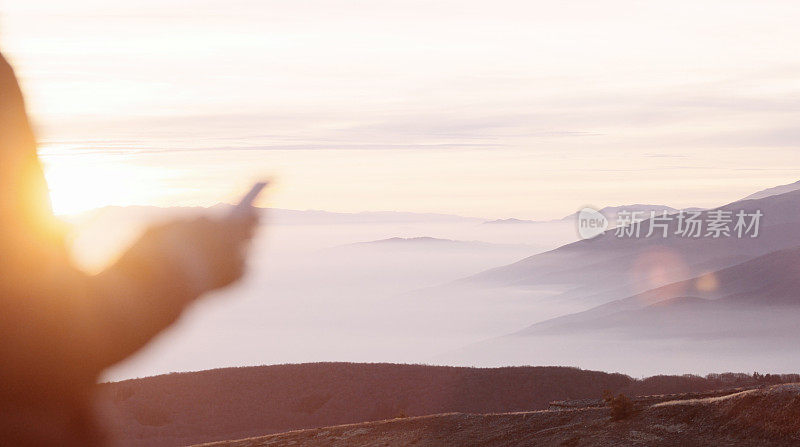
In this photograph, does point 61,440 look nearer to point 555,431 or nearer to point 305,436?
point 555,431

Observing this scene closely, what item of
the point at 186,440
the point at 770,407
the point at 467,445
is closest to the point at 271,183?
the point at 770,407

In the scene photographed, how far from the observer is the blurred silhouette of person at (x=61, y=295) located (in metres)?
2.22

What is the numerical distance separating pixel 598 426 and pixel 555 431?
0.59m

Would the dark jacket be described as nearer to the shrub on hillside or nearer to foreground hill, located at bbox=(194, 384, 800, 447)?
foreground hill, located at bbox=(194, 384, 800, 447)

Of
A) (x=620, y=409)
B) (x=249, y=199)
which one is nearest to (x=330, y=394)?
(x=620, y=409)

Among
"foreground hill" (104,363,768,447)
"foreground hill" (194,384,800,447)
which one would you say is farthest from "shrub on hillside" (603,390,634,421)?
"foreground hill" (104,363,768,447)

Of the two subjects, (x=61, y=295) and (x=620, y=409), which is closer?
(x=61, y=295)

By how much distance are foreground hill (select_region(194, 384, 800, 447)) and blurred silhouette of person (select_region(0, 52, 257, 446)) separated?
8804mm

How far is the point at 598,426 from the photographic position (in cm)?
1183

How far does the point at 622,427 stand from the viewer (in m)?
11.5

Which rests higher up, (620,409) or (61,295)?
(61,295)

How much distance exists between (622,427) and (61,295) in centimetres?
1000

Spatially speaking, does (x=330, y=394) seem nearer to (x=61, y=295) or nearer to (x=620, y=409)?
(x=620, y=409)

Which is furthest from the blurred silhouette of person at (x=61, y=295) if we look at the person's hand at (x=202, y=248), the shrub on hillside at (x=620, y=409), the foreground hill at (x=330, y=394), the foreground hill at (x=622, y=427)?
the foreground hill at (x=330, y=394)
